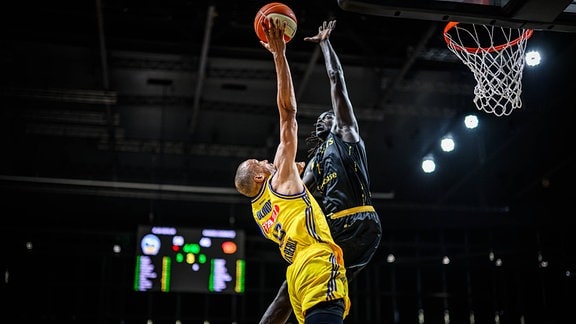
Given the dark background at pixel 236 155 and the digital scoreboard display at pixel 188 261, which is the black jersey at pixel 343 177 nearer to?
the dark background at pixel 236 155

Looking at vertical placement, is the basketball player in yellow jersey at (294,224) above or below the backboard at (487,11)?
below

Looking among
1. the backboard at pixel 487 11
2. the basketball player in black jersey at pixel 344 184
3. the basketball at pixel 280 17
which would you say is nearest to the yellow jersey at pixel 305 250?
the basketball player in black jersey at pixel 344 184

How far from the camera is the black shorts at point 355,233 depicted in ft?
16.4

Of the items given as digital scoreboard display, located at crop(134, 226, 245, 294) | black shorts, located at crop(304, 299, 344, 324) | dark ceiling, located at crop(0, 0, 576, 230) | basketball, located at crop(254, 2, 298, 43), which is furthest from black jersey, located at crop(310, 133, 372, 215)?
digital scoreboard display, located at crop(134, 226, 245, 294)

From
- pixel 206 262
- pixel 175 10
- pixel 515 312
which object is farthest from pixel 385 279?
pixel 175 10

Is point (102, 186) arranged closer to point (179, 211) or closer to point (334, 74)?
point (179, 211)

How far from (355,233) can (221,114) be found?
8825 mm

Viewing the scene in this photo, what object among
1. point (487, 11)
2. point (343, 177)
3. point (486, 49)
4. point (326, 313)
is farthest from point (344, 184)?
point (486, 49)

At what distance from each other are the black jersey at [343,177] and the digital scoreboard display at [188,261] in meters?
8.03

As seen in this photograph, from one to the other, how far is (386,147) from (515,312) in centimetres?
469

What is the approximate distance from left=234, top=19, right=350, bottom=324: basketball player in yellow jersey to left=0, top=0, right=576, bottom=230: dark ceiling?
597 centimetres

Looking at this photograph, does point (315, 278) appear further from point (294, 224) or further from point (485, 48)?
point (485, 48)

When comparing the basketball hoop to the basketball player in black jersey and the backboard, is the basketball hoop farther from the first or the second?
the basketball player in black jersey

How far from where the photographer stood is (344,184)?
16.8 ft
